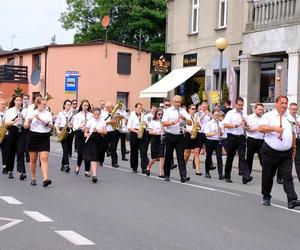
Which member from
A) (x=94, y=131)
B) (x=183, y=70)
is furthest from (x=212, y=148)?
(x=183, y=70)

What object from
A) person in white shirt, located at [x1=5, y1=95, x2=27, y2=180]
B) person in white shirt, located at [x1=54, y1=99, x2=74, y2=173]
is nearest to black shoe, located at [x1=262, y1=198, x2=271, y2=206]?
person in white shirt, located at [x1=5, y1=95, x2=27, y2=180]

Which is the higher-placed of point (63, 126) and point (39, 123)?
point (39, 123)

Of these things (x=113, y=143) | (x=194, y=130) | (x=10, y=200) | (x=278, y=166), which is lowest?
(x=10, y=200)

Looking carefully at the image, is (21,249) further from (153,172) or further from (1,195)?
(153,172)

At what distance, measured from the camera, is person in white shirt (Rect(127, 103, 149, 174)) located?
57.2 feet

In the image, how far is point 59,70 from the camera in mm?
43750

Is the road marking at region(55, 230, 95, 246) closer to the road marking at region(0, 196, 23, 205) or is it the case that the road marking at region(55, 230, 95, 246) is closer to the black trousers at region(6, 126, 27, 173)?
the road marking at region(0, 196, 23, 205)

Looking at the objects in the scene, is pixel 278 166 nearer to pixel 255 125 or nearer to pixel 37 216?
pixel 255 125

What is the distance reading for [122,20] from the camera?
56.9m

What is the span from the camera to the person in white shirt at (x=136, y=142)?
17422 millimetres

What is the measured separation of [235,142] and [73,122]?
12.9 feet

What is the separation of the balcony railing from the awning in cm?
1499

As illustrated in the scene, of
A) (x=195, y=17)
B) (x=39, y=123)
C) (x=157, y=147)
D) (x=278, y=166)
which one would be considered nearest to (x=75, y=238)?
(x=278, y=166)

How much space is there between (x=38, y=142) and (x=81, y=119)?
2854 millimetres
